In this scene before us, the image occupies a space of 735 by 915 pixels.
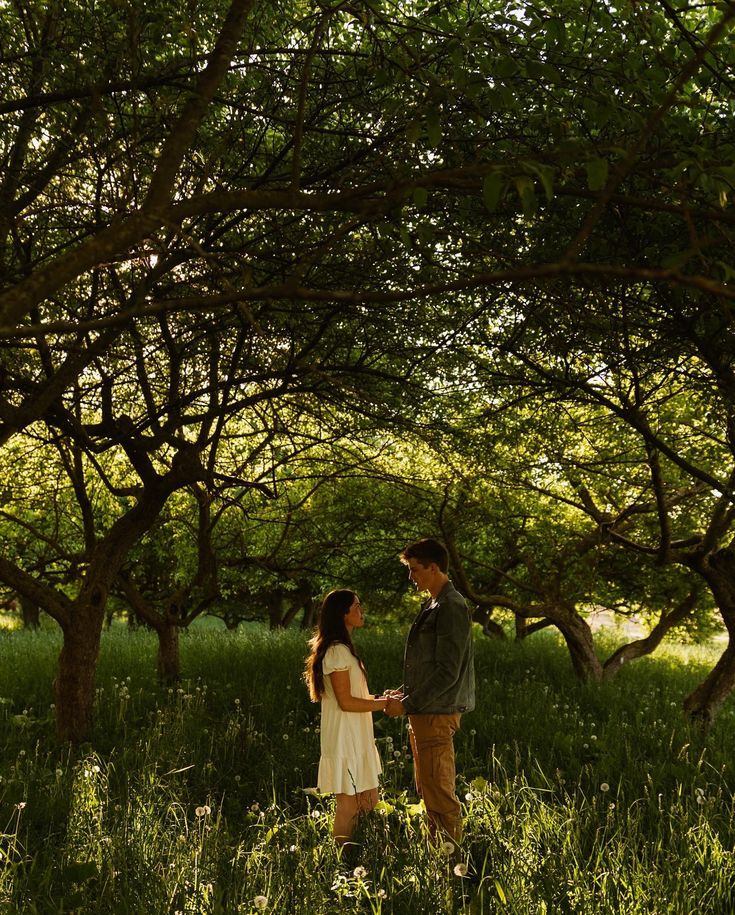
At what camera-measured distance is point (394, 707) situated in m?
5.57

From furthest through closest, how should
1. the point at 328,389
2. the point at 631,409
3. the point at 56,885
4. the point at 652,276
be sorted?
1. the point at 328,389
2. the point at 631,409
3. the point at 56,885
4. the point at 652,276

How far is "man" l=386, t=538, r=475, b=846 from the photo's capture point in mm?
5477

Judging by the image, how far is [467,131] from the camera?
17.9ft

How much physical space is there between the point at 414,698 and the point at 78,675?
14.4 ft

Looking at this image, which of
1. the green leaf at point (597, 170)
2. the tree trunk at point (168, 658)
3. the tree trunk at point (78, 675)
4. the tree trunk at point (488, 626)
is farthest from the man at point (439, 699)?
the tree trunk at point (488, 626)

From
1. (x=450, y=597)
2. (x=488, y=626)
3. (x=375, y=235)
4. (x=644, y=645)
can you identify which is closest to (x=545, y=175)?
(x=375, y=235)

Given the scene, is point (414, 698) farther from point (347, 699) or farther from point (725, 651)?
point (725, 651)

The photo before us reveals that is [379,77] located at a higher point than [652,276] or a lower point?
higher

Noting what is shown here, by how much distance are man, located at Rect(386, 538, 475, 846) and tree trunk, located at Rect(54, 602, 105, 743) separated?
12.9 ft

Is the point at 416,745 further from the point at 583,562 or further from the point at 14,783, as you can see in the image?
the point at 583,562

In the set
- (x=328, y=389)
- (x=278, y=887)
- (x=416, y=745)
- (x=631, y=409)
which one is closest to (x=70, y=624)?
(x=328, y=389)

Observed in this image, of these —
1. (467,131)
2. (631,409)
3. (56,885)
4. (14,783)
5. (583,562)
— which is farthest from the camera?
(583,562)

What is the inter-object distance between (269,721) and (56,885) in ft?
17.9

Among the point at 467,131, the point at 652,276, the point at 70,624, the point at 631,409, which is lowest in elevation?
the point at 70,624
